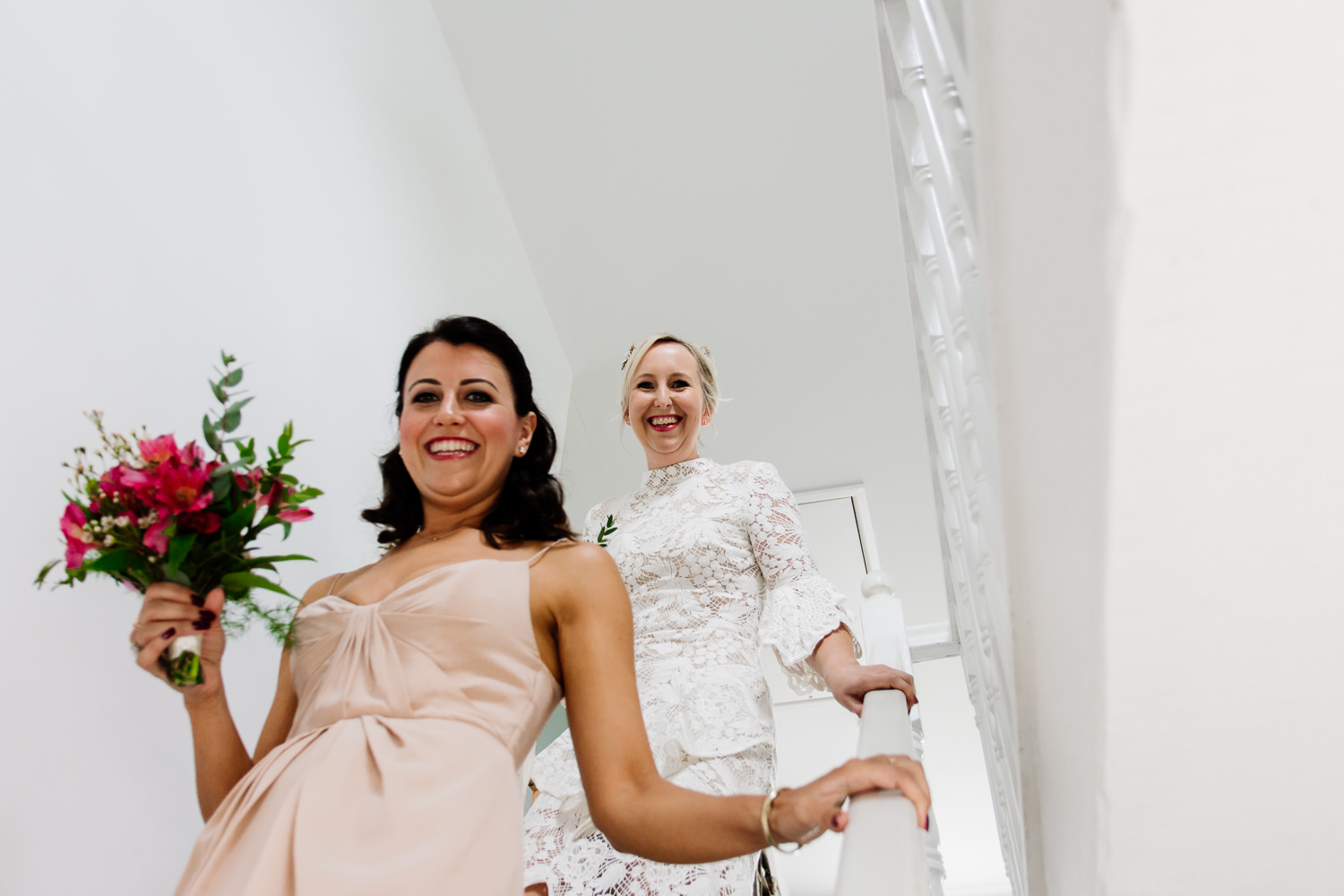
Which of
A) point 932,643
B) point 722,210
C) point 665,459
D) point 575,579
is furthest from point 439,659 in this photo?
point 722,210

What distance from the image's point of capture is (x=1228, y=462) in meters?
0.76

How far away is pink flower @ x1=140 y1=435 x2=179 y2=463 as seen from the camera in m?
1.24

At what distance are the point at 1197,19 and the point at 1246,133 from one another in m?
0.08

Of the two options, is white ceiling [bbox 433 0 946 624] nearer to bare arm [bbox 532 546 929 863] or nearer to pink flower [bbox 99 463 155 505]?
bare arm [bbox 532 546 929 863]

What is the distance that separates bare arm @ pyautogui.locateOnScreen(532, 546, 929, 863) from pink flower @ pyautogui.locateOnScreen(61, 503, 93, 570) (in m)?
0.59

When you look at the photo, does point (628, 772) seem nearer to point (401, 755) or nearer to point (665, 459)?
point (401, 755)

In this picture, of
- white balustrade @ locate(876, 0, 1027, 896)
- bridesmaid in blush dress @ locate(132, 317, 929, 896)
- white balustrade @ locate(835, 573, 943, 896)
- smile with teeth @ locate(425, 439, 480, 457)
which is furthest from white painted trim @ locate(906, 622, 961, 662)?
smile with teeth @ locate(425, 439, 480, 457)

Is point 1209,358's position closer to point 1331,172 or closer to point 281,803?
point 1331,172

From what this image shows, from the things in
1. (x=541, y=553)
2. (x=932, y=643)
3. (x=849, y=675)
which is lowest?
(x=932, y=643)

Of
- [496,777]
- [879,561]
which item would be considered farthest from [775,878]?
[879,561]

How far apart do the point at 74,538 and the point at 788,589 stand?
128 centimetres

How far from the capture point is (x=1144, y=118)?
0.64 m

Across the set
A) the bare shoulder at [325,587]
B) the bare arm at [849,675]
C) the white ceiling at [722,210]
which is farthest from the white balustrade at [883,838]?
the white ceiling at [722,210]

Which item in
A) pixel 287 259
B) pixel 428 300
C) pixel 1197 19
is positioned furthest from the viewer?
pixel 428 300
